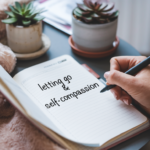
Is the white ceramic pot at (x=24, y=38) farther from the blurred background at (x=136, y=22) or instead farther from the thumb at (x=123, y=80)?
the blurred background at (x=136, y=22)

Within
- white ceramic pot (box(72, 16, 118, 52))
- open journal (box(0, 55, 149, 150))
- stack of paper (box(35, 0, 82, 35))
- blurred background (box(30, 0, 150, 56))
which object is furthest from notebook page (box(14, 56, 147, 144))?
blurred background (box(30, 0, 150, 56))

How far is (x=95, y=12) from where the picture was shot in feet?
2.41

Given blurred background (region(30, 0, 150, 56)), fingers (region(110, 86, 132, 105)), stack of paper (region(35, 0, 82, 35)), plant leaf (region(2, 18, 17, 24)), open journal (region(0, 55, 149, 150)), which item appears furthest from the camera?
blurred background (region(30, 0, 150, 56))

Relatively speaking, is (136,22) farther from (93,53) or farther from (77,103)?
(77,103)

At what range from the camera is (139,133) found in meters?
0.53

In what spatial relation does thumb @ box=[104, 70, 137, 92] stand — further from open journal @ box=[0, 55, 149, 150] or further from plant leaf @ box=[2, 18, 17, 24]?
plant leaf @ box=[2, 18, 17, 24]

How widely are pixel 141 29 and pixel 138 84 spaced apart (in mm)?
1138

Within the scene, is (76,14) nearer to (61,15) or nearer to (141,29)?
(61,15)

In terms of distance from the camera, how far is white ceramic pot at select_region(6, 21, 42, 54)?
0.71 metres

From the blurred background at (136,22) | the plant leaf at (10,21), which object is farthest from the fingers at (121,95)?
the blurred background at (136,22)

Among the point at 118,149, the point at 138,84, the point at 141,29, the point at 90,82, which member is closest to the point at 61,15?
the point at 90,82

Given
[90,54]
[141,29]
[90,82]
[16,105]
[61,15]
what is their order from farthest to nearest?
[141,29] < [61,15] < [90,54] < [90,82] < [16,105]

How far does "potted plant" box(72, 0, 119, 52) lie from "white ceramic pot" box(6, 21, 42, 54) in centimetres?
13

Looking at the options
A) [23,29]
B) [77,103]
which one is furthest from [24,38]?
[77,103]
